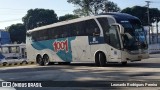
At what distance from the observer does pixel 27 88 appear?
36.2 ft

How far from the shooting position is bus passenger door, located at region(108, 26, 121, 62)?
21078mm

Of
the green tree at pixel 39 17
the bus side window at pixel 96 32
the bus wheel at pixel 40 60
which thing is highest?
the green tree at pixel 39 17

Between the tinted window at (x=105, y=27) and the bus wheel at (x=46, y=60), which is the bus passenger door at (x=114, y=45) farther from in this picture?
the bus wheel at (x=46, y=60)

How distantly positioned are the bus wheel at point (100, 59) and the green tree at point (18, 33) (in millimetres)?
76544

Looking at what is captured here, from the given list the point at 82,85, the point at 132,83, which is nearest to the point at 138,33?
the point at 82,85

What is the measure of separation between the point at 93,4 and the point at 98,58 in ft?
208

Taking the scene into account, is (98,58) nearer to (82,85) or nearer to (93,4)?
(82,85)

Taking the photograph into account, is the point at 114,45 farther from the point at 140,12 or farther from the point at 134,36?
the point at 140,12

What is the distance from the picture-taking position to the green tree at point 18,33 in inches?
3848

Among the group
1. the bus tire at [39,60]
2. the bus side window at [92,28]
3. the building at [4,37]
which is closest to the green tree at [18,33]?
the building at [4,37]

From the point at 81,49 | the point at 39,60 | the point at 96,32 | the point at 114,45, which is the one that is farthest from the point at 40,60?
the point at 114,45

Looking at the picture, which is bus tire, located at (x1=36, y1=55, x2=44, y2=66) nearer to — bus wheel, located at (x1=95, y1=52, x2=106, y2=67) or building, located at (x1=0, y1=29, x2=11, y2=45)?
bus wheel, located at (x1=95, y1=52, x2=106, y2=67)

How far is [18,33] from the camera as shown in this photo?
98625mm

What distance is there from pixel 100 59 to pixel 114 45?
5.05 feet
